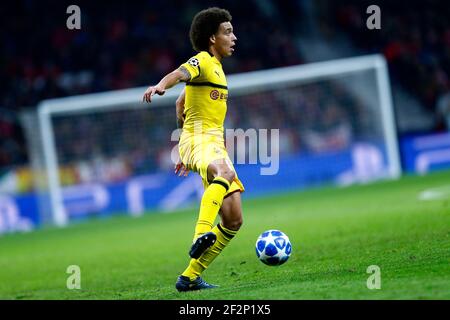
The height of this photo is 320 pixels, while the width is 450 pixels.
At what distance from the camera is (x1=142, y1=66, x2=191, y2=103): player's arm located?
6578mm

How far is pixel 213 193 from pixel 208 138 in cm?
59

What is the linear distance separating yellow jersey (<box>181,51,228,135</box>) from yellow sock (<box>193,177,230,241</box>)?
1.93ft

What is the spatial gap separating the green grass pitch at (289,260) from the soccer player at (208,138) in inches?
16.1

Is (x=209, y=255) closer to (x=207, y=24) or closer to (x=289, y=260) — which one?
(x=289, y=260)

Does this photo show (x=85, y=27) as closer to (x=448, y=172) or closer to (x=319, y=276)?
(x=448, y=172)

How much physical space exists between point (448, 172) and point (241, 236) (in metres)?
8.10

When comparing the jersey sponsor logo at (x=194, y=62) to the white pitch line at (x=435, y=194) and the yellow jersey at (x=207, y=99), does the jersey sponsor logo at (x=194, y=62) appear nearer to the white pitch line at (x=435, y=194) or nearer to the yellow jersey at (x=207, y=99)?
the yellow jersey at (x=207, y=99)

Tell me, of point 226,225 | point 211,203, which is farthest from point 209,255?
point 211,203

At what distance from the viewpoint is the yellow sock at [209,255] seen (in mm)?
7270

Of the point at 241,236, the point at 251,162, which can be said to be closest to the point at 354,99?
the point at 251,162

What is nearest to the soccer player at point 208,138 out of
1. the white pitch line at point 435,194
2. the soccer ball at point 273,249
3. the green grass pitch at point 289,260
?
the soccer ball at point 273,249

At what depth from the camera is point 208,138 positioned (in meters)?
7.46

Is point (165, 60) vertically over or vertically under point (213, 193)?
over

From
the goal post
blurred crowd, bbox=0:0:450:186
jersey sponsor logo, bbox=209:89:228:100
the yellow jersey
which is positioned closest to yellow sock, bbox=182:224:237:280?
the yellow jersey
